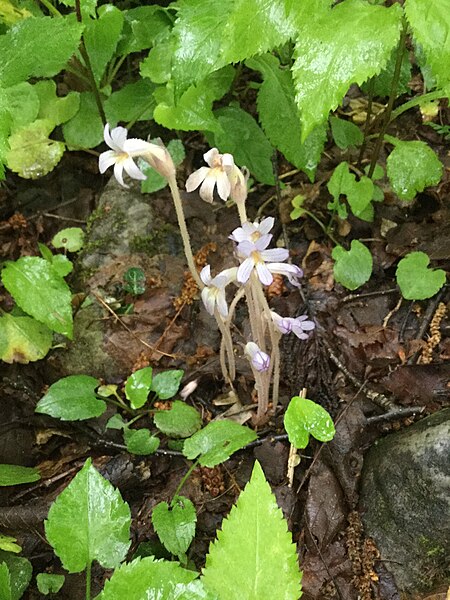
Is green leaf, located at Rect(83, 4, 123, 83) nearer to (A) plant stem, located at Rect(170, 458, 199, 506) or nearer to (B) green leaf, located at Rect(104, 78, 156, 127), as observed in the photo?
(B) green leaf, located at Rect(104, 78, 156, 127)

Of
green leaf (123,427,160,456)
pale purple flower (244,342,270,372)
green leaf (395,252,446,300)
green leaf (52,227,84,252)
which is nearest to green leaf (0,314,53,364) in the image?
green leaf (52,227,84,252)

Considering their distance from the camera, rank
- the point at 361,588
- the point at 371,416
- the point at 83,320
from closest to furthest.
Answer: the point at 361,588 → the point at 371,416 → the point at 83,320

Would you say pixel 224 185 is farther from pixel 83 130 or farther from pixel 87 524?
pixel 83 130

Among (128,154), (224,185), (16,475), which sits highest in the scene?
(128,154)

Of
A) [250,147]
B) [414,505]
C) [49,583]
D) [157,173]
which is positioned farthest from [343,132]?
[49,583]

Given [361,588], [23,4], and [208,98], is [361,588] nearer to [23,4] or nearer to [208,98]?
[208,98]

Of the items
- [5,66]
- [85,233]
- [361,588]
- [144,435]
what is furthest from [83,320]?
[361,588]
